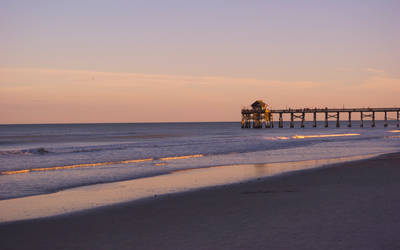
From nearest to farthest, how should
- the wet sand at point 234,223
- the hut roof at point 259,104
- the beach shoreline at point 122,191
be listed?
the wet sand at point 234,223 → the beach shoreline at point 122,191 → the hut roof at point 259,104

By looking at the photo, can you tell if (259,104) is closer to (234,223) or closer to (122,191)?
(122,191)

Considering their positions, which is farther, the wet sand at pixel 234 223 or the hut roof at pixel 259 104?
the hut roof at pixel 259 104

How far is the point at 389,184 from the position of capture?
12.1 m

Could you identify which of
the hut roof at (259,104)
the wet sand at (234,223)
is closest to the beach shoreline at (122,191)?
the wet sand at (234,223)

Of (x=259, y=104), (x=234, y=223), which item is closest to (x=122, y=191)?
(x=234, y=223)

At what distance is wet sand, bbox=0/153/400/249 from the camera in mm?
6273

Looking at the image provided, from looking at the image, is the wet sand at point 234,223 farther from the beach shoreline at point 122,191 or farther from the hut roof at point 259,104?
the hut roof at point 259,104

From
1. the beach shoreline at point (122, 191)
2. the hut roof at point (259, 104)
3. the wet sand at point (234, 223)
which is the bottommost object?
the beach shoreline at point (122, 191)

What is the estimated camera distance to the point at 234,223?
7512 millimetres

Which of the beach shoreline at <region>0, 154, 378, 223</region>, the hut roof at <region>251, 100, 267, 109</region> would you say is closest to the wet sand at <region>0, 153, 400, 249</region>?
the beach shoreline at <region>0, 154, 378, 223</region>

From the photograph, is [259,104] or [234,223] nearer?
[234,223]

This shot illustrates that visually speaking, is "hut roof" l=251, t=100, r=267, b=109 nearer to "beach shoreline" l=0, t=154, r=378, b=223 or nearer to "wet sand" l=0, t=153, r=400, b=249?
"beach shoreline" l=0, t=154, r=378, b=223

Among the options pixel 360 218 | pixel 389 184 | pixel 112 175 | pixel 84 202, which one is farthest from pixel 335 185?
pixel 112 175

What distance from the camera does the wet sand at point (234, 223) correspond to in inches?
247
